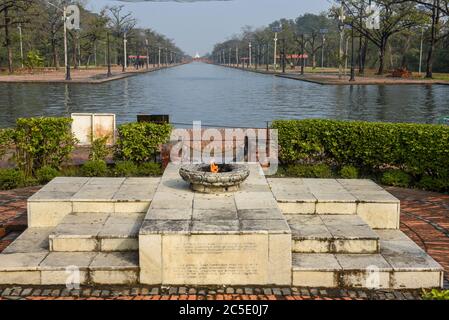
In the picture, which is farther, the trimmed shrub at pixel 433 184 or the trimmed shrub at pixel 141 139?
the trimmed shrub at pixel 141 139

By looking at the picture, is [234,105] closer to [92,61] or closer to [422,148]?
[422,148]

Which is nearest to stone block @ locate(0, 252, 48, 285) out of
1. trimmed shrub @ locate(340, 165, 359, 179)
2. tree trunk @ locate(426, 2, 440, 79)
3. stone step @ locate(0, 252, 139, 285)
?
stone step @ locate(0, 252, 139, 285)

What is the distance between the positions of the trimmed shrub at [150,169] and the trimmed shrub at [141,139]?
31 cm

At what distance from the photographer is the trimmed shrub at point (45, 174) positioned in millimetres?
10570

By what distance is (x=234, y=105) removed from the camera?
30.3m

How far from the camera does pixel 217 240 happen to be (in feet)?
20.2

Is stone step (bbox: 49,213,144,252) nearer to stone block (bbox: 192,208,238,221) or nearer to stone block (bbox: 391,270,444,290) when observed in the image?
stone block (bbox: 192,208,238,221)

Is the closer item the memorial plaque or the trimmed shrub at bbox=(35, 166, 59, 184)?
the memorial plaque

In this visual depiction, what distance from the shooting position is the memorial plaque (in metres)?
6.14

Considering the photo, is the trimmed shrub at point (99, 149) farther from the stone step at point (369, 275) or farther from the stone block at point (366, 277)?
the stone block at point (366, 277)

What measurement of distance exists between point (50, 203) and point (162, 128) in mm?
4209

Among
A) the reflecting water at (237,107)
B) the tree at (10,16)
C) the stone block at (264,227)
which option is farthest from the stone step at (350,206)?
the tree at (10,16)

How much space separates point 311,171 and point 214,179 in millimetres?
3883

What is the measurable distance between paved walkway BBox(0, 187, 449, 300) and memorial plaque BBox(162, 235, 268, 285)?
0.54 ft
